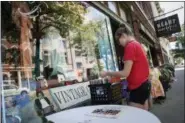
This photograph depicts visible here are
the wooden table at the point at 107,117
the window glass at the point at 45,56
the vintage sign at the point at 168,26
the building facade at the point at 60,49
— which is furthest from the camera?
the vintage sign at the point at 168,26

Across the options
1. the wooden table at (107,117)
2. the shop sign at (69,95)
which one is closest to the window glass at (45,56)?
the shop sign at (69,95)

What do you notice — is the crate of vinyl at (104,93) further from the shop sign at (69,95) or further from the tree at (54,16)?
the tree at (54,16)

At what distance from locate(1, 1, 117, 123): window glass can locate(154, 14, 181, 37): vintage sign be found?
350 inches

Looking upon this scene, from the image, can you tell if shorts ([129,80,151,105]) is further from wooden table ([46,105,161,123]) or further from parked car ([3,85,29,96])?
parked car ([3,85,29,96])

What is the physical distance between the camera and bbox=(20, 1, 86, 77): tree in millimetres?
3266

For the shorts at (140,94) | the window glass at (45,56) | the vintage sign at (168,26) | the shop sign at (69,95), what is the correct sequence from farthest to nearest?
the vintage sign at (168,26)
the shop sign at (69,95)
the window glass at (45,56)
the shorts at (140,94)

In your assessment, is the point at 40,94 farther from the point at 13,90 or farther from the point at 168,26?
the point at 168,26

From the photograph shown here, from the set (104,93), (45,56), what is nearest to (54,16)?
(45,56)

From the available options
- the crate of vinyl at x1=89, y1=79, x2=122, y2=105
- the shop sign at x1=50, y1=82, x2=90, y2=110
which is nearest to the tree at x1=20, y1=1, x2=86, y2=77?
the shop sign at x1=50, y1=82, x2=90, y2=110

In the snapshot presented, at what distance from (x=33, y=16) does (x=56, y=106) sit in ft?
4.52

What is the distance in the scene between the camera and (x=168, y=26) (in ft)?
42.3

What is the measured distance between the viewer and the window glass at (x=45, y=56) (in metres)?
2.53

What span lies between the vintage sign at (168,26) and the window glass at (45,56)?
8897mm

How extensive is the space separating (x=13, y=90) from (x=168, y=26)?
1195cm
